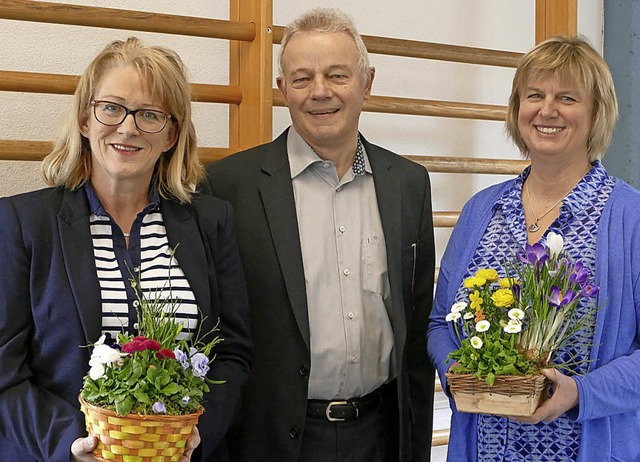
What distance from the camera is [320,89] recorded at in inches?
82.5

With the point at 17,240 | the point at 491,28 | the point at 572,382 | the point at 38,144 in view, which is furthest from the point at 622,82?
the point at 17,240

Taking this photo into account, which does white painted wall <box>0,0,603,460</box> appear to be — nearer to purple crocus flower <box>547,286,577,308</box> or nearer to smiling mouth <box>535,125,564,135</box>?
smiling mouth <box>535,125,564,135</box>

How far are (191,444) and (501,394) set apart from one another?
0.61 metres

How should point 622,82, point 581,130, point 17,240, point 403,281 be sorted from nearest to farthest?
point 17,240
point 581,130
point 403,281
point 622,82

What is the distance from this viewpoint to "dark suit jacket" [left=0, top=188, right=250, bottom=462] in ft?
5.31

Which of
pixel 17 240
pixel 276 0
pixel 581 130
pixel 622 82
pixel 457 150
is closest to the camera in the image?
pixel 17 240

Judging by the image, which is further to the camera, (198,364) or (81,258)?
(81,258)

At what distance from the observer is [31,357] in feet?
5.58

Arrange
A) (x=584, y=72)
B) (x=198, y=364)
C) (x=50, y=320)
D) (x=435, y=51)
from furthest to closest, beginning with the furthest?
1. (x=435, y=51)
2. (x=584, y=72)
3. (x=50, y=320)
4. (x=198, y=364)

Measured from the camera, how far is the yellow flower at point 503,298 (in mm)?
1776

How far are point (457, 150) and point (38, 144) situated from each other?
5.27ft

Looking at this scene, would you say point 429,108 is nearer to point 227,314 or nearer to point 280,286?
point 280,286

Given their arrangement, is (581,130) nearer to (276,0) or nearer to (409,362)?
(409,362)

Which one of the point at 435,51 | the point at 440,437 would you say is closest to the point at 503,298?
the point at 435,51
